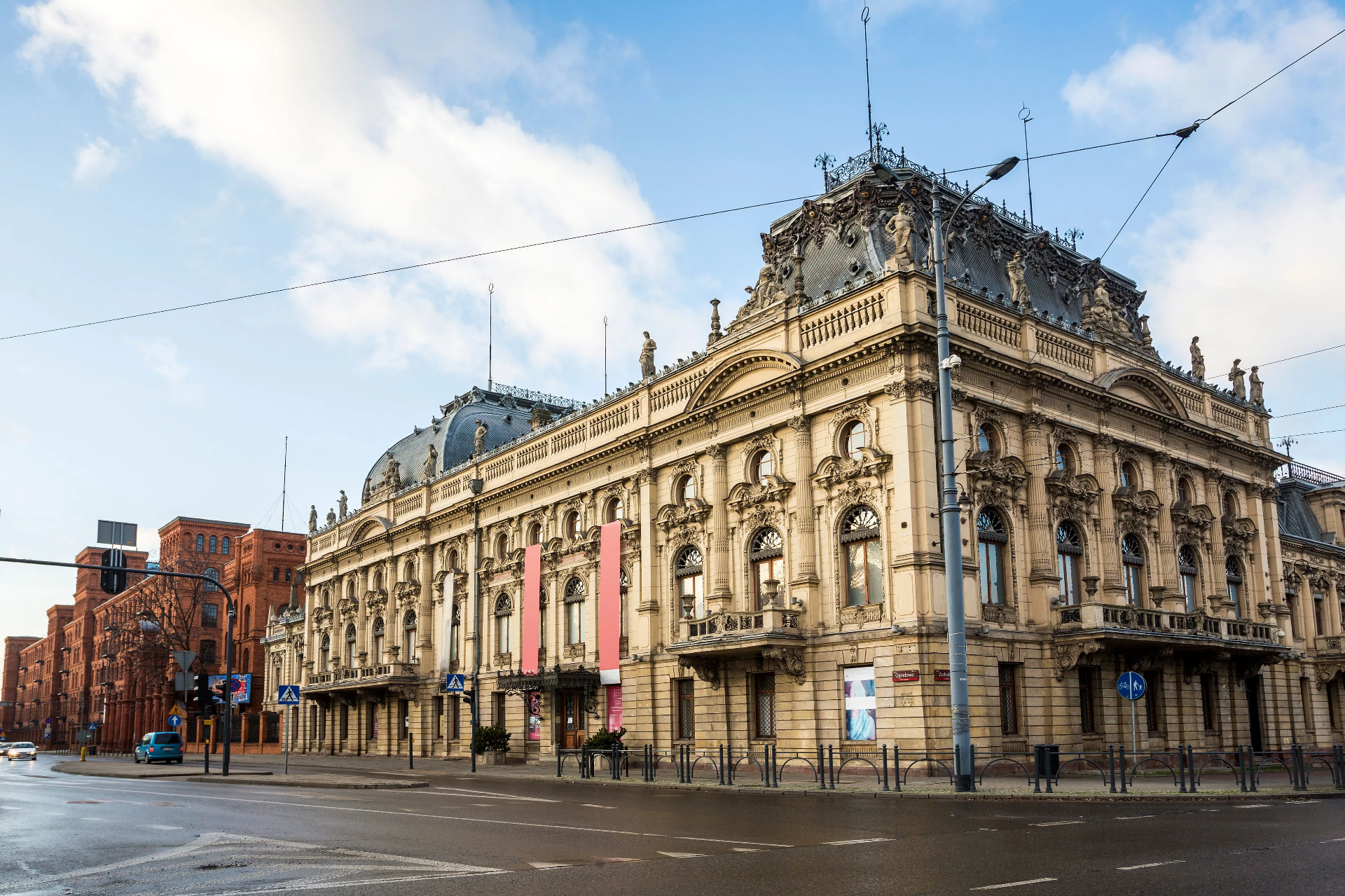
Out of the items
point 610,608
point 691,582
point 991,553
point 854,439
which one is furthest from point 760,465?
point 610,608

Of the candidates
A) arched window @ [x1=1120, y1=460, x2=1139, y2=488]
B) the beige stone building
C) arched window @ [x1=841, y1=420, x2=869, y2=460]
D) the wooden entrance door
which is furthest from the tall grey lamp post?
the wooden entrance door

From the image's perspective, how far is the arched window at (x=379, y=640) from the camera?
63250 millimetres

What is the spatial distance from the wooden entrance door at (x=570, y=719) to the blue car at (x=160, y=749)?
804 inches

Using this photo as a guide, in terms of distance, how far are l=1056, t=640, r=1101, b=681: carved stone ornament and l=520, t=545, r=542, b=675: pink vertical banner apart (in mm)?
23326

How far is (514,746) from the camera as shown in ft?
162

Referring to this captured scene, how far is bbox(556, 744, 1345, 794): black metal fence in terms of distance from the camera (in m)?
24.1

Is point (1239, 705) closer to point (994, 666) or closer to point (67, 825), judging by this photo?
point (994, 666)

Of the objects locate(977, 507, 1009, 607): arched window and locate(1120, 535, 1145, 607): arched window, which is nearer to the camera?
locate(977, 507, 1009, 607): arched window

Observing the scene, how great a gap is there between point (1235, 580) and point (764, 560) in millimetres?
20779

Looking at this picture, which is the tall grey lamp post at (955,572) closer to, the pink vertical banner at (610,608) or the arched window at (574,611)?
the pink vertical banner at (610,608)

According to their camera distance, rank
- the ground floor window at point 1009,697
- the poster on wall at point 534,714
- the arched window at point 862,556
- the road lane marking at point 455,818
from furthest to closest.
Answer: the poster on wall at point 534,714, the arched window at point 862,556, the ground floor window at point 1009,697, the road lane marking at point 455,818

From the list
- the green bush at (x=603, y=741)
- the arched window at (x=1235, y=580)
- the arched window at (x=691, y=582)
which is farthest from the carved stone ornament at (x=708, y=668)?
the arched window at (x=1235, y=580)

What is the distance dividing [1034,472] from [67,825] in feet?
94.4

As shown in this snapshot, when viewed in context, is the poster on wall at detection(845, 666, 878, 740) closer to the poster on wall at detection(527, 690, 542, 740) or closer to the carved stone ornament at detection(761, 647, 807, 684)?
the carved stone ornament at detection(761, 647, 807, 684)
